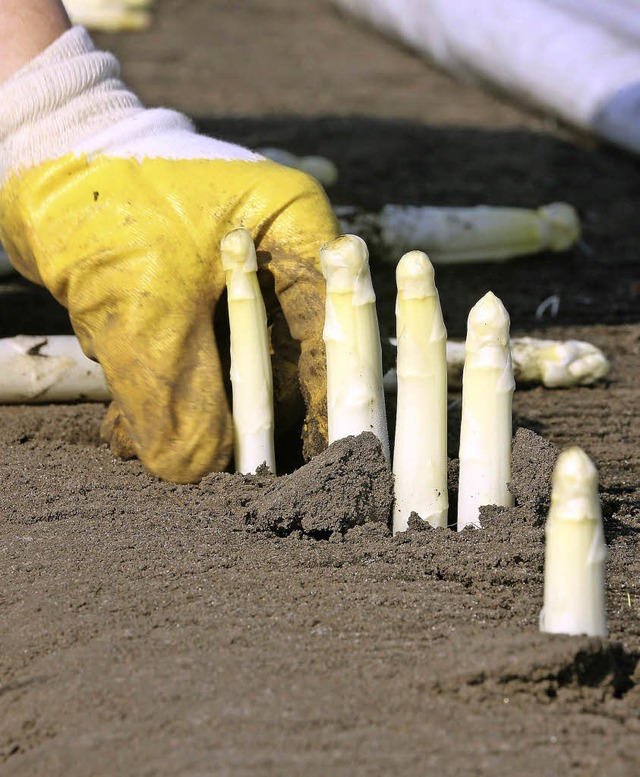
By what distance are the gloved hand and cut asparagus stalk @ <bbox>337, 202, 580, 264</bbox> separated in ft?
4.84

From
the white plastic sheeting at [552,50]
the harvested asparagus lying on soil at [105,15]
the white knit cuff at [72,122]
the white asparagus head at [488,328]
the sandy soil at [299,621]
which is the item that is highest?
the harvested asparagus lying on soil at [105,15]

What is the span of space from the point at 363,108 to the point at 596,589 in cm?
532

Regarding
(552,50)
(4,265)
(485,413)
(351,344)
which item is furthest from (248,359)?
(552,50)

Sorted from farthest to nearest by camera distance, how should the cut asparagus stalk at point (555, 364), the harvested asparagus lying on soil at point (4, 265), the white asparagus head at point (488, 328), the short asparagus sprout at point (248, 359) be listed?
the harvested asparagus lying on soil at point (4, 265) < the cut asparagus stalk at point (555, 364) < the short asparagus sprout at point (248, 359) < the white asparagus head at point (488, 328)

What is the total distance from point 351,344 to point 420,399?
182mm

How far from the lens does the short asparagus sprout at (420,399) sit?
2066 millimetres

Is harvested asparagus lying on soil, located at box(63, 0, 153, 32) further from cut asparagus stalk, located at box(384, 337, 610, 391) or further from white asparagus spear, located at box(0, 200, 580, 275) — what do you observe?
cut asparagus stalk, located at box(384, 337, 610, 391)

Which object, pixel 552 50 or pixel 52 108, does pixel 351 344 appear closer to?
pixel 52 108

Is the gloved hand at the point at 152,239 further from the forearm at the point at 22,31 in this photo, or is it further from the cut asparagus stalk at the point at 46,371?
the cut asparagus stalk at the point at 46,371

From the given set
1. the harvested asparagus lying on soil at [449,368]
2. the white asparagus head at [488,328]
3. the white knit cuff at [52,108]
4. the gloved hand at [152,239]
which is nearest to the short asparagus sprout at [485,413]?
the white asparagus head at [488,328]

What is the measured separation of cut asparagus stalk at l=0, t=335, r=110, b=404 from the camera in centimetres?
298

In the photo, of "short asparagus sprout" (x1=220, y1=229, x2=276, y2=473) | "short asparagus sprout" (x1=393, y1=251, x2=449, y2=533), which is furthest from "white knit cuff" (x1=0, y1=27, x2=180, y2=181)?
"short asparagus sprout" (x1=393, y1=251, x2=449, y2=533)

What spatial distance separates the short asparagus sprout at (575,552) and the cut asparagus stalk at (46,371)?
1.63 meters

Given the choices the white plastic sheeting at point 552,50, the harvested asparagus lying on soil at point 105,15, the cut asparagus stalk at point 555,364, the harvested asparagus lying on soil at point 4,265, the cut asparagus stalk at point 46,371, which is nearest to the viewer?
the cut asparagus stalk at point 46,371
